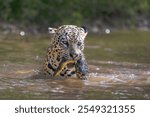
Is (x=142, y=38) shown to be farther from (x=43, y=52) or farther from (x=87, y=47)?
(x=43, y=52)

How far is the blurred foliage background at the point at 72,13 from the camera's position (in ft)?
80.5

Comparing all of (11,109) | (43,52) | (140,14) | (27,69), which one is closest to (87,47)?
(43,52)

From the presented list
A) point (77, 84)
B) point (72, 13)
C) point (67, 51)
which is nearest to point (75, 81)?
point (77, 84)

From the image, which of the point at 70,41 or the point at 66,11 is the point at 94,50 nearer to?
the point at 70,41

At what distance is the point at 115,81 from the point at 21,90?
232 centimetres

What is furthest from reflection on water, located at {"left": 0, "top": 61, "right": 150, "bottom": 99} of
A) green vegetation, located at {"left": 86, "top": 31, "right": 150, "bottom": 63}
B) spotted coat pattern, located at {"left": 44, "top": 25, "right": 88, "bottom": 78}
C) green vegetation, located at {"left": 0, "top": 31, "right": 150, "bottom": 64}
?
green vegetation, located at {"left": 86, "top": 31, "right": 150, "bottom": 63}

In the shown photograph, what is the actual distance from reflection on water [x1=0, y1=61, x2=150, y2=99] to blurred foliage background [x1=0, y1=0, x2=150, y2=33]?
11.1 m

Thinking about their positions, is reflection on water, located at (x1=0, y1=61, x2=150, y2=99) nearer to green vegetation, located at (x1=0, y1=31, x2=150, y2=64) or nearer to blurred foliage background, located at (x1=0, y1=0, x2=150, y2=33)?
green vegetation, located at (x1=0, y1=31, x2=150, y2=64)

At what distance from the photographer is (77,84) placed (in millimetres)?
11016

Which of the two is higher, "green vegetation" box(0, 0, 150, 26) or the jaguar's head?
"green vegetation" box(0, 0, 150, 26)

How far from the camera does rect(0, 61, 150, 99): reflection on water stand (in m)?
9.91

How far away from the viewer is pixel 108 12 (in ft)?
102

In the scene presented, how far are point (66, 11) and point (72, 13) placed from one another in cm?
41

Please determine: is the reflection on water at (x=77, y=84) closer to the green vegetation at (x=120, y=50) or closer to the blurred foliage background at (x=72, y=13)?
the green vegetation at (x=120, y=50)
